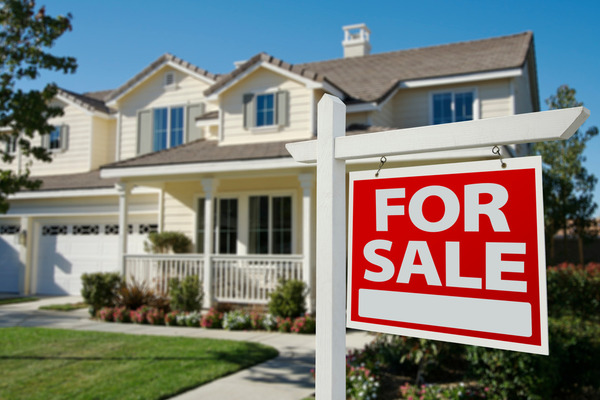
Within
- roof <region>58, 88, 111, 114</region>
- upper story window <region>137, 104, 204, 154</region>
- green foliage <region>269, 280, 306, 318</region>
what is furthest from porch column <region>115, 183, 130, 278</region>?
roof <region>58, 88, 111, 114</region>

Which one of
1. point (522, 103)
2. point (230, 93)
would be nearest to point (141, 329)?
point (230, 93)

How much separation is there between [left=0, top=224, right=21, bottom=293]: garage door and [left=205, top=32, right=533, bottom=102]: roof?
879cm

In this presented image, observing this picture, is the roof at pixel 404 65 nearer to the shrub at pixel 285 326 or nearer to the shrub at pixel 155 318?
the shrub at pixel 285 326

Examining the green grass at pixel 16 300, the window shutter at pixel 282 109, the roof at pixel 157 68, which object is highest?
the roof at pixel 157 68

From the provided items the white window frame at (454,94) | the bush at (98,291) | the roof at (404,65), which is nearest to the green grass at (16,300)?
the bush at (98,291)

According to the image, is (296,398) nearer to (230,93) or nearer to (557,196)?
(230,93)

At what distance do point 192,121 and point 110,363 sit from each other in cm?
949

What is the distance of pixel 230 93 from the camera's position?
13.2m

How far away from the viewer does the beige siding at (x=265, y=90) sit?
12.4 metres

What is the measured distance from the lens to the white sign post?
7.12 ft

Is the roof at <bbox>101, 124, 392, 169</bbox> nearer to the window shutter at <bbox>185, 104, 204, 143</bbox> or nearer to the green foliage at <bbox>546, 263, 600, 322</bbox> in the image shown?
the window shutter at <bbox>185, 104, 204, 143</bbox>

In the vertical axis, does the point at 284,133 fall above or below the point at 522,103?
below

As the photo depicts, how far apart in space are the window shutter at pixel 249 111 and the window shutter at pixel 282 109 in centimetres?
75

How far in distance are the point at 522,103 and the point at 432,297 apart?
15350 millimetres
